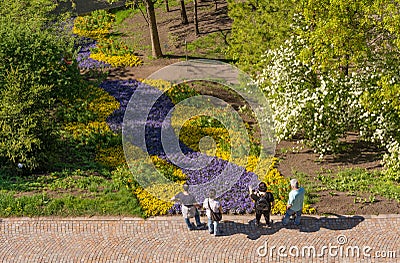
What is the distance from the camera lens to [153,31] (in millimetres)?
27688

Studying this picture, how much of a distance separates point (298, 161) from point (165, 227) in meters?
5.71

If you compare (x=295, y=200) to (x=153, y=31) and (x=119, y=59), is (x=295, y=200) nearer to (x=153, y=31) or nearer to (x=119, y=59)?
(x=153, y=31)

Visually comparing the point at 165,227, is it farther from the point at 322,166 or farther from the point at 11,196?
the point at 322,166

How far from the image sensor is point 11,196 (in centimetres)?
1741

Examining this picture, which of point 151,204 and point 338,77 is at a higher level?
point 338,77

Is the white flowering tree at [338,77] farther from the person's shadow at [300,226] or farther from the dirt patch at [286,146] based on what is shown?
the person's shadow at [300,226]

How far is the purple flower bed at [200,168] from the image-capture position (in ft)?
56.3

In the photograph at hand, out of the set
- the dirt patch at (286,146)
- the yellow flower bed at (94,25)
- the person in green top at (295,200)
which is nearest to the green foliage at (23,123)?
the dirt patch at (286,146)

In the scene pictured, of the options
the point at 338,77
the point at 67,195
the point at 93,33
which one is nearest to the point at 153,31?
the point at 93,33

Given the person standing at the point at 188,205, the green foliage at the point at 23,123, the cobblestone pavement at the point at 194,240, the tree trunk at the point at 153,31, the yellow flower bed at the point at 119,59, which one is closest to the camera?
the cobblestone pavement at the point at 194,240

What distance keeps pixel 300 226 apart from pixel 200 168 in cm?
423

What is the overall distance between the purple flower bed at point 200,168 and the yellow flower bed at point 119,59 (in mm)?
4070

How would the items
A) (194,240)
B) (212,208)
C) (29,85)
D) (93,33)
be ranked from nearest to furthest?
(212,208) < (194,240) < (29,85) < (93,33)

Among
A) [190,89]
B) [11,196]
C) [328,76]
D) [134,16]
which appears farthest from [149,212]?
[134,16]
